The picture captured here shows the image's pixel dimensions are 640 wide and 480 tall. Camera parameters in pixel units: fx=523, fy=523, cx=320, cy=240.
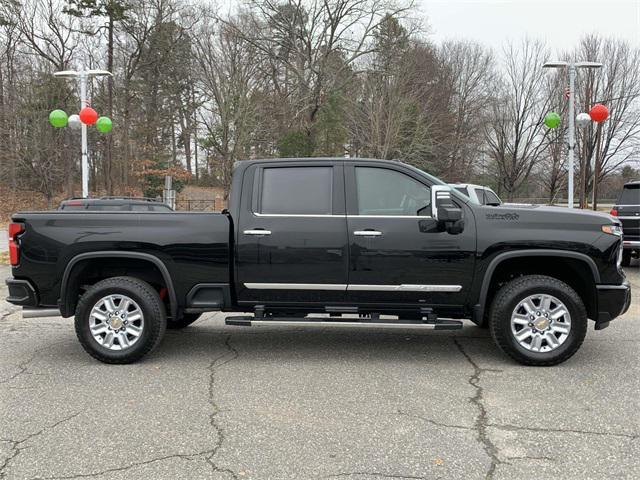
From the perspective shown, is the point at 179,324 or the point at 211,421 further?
the point at 179,324

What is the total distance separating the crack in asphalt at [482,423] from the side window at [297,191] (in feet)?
6.61

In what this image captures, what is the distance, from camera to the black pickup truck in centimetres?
484

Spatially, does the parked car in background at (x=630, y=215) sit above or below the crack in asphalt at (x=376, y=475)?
above

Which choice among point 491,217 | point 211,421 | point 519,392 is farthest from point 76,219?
point 519,392

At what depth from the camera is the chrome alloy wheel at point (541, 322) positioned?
15.9 feet

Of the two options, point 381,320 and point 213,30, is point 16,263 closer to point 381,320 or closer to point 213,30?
point 381,320

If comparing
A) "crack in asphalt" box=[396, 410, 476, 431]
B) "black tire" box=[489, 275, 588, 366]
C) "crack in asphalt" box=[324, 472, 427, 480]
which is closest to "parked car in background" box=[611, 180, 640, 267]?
"black tire" box=[489, 275, 588, 366]

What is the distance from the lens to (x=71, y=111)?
3106cm

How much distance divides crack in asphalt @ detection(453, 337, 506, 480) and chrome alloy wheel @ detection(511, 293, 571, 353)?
467 mm

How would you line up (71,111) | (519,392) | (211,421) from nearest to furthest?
(211,421)
(519,392)
(71,111)

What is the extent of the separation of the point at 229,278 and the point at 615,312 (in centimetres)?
364

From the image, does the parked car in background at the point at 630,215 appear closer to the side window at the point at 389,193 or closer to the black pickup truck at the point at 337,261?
the black pickup truck at the point at 337,261

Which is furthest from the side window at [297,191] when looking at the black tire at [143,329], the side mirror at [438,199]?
the black tire at [143,329]

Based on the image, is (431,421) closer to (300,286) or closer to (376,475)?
(376,475)
